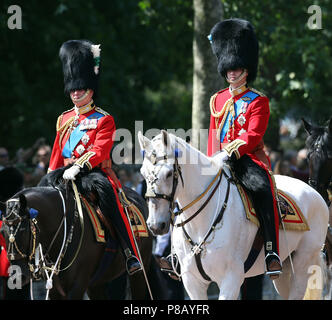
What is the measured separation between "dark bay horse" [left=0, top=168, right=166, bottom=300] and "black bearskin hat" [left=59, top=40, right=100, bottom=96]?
3.31ft

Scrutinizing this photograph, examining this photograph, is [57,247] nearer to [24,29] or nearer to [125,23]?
[24,29]

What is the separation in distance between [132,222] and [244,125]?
171cm

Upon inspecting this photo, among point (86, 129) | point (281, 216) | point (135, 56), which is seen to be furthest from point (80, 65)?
point (135, 56)

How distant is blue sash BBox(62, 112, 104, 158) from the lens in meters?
9.23

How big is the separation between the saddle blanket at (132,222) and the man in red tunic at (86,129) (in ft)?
0.61

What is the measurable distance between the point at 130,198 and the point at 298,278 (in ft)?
6.89

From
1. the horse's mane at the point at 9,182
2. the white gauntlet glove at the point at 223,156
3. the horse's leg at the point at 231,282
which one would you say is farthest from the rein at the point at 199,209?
the horse's mane at the point at 9,182

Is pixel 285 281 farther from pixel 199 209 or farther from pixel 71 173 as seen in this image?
pixel 71 173

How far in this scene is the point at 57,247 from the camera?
8.41 m

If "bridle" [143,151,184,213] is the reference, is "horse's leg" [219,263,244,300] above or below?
below

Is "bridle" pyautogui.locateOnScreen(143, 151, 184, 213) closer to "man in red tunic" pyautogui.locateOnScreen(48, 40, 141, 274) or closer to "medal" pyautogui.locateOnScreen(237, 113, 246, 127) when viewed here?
"medal" pyautogui.locateOnScreen(237, 113, 246, 127)

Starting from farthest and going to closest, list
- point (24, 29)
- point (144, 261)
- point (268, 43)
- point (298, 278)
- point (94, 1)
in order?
point (94, 1), point (24, 29), point (268, 43), point (144, 261), point (298, 278)

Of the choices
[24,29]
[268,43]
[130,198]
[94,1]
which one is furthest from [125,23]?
[130,198]

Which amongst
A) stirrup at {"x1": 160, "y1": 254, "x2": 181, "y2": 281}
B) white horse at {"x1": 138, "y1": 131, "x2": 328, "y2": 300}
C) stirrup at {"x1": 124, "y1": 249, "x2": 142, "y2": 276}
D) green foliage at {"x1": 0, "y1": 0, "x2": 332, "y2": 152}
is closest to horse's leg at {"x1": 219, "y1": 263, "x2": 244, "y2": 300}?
white horse at {"x1": 138, "y1": 131, "x2": 328, "y2": 300}
